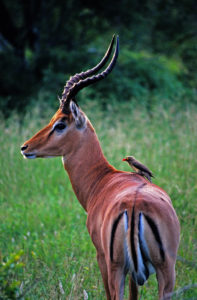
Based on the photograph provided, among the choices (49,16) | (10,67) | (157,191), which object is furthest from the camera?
(49,16)

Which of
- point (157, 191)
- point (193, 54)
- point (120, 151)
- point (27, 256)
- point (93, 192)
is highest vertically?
point (157, 191)

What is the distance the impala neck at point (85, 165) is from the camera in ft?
12.0

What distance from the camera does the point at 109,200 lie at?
298 centimetres

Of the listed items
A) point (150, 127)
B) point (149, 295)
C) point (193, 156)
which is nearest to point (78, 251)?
point (149, 295)

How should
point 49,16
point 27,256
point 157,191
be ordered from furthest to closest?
point 49,16
point 27,256
point 157,191

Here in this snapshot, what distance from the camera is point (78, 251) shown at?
443 centimetres

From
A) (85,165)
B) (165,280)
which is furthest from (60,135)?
(165,280)

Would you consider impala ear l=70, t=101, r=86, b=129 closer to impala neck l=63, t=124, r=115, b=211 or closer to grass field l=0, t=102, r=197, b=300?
impala neck l=63, t=124, r=115, b=211

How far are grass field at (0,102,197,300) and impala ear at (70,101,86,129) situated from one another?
1.14 meters

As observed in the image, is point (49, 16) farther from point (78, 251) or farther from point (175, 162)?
point (78, 251)

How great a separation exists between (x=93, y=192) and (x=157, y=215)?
3.57ft

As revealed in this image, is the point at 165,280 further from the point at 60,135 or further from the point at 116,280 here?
the point at 60,135

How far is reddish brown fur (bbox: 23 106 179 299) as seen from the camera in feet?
8.33

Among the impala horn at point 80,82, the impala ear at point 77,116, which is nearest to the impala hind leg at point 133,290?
the impala ear at point 77,116
